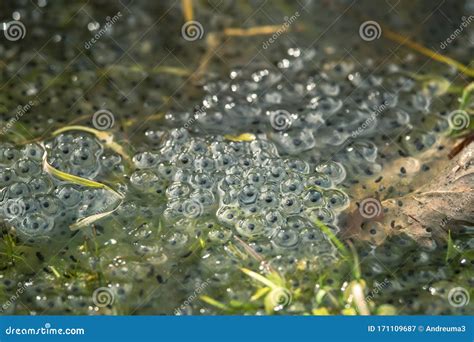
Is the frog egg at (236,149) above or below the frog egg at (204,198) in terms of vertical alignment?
above

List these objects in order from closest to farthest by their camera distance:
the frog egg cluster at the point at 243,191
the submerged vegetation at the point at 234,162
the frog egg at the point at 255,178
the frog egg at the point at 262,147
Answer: the submerged vegetation at the point at 234,162, the frog egg cluster at the point at 243,191, the frog egg at the point at 255,178, the frog egg at the point at 262,147

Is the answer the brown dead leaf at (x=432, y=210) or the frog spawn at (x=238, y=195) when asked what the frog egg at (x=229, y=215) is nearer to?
the frog spawn at (x=238, y=195)

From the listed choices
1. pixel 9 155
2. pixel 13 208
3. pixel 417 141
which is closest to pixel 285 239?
pixel 417 141

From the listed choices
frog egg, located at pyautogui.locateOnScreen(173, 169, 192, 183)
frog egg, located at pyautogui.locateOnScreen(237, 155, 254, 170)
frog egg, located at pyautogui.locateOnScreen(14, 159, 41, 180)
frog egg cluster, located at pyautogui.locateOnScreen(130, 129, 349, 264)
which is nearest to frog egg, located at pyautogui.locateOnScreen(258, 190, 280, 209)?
frog egg cluster, located at pyautogui.locateOnScreen(130, 129, 349, 264)

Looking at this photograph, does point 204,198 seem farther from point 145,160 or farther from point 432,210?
point 432,210

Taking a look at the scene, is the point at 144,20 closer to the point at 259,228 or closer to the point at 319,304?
the point at 259,228

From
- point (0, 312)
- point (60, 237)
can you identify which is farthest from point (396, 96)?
point (0, 312)

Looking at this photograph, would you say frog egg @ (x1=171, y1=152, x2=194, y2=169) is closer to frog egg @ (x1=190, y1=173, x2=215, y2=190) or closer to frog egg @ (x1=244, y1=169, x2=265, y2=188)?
frog egg @ (x1=190, y1=173, x2=215, y2=190)

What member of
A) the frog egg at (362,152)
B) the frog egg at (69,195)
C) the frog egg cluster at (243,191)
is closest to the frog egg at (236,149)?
the frog egg cluster at (243,191)
